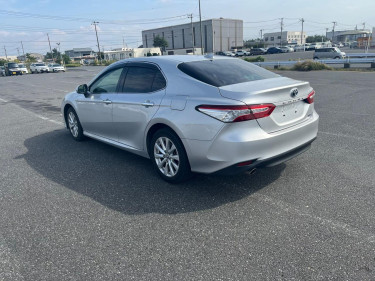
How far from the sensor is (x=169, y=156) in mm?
4141

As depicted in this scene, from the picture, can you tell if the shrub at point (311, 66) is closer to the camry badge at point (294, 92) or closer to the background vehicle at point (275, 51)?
the camry badge at point (294, 92)

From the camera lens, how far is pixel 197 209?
3.62m

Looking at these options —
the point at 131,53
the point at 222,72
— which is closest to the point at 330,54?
the point at 222,72

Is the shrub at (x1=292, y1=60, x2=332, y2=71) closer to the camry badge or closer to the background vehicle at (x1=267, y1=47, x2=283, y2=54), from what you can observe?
the camry badge

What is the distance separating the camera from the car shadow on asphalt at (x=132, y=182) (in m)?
3.78

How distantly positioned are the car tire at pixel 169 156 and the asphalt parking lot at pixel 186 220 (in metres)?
0.17

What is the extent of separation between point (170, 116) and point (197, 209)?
3.86ft

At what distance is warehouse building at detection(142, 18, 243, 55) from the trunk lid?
107465mm

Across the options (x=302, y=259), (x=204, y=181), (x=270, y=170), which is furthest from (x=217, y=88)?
(x=302, y=259)

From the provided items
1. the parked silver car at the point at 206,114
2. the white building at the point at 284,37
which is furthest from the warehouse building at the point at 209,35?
the parked silver car at the point at 206,114

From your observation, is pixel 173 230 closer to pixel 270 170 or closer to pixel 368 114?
pixel 270 170

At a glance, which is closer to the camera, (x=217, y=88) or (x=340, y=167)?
(x=217, y=88)

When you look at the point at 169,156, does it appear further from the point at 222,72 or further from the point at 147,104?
the point at 222,72

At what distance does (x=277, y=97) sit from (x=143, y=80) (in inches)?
77.5
